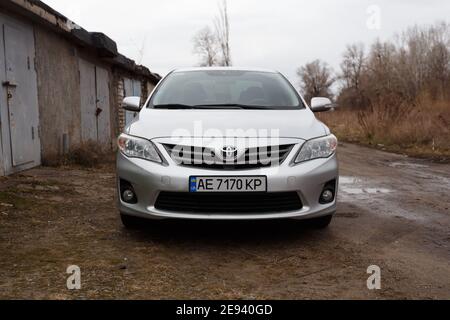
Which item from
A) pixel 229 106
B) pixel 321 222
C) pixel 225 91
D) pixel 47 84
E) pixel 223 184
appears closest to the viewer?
pixel 223 184

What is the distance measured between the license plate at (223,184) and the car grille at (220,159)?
104mm

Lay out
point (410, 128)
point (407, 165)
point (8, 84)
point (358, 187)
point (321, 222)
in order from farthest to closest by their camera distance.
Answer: point (410, 128), point (407, 165), point (358, 187), point (8, 84), point (321, 222)

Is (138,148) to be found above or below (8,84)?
below

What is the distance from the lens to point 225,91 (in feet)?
15.3

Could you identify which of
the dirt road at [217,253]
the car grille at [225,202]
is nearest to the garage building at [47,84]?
the dirt road at [217,253]

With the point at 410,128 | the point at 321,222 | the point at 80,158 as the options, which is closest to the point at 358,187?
the point at 321,222

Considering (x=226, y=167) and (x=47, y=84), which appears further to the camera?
(x=47, y=84)

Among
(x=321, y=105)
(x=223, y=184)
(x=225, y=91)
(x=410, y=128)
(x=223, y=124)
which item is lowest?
(x=410, y=128)

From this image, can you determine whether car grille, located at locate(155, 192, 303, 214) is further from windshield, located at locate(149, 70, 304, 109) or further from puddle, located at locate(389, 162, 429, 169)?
→ puddle, located at locate(389, 162, 429, 169)

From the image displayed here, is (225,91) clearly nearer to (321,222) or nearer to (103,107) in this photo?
(321,222)

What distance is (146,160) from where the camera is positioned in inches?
141

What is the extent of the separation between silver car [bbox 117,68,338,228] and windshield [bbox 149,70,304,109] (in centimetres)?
40

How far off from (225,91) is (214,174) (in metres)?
1.52

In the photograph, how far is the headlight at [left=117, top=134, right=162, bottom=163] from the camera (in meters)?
3.57
